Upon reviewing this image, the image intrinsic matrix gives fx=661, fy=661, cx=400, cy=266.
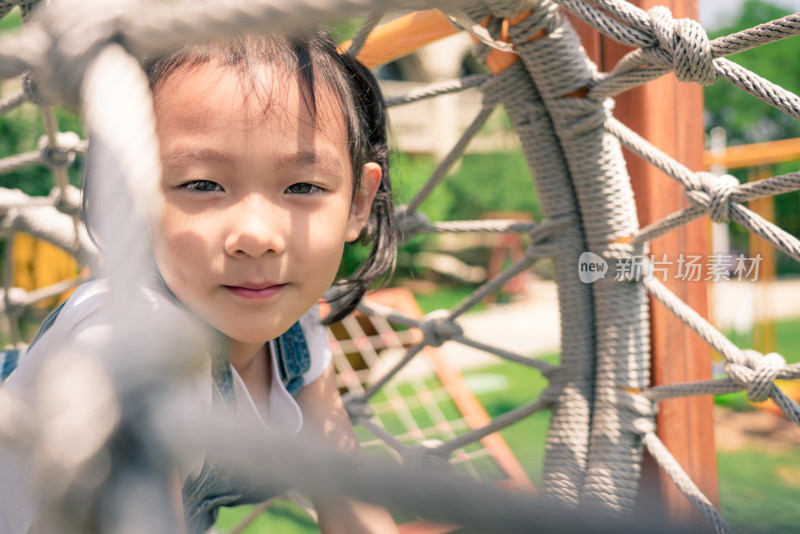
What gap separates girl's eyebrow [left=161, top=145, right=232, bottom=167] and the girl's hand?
1.21 feet

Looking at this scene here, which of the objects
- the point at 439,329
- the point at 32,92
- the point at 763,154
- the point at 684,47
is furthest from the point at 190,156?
the point at 763,154

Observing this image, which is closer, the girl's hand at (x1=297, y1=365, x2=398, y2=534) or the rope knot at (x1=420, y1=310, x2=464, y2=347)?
the girl's hand at (x1=297, y1=365, x2=398, y2=534)

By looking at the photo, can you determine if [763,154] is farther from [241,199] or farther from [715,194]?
[241,199]

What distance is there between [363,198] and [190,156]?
0.78ft

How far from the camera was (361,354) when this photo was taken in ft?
6.95

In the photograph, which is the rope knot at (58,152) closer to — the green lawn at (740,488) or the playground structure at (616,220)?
the playground structure at (616,220)

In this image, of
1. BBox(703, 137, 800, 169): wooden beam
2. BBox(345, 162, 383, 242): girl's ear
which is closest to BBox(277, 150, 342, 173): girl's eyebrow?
BBox(345, 162, 383, 242): girl's ear

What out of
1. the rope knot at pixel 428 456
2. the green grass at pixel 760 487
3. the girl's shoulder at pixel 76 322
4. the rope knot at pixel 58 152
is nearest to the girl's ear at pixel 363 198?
the girl's shoulder at pixel 76 322

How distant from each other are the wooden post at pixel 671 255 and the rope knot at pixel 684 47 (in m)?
0.18

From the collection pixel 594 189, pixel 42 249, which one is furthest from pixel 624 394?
pixel 42 249

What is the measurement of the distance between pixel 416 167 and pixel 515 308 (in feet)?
5.85

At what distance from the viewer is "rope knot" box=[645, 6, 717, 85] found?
540mm

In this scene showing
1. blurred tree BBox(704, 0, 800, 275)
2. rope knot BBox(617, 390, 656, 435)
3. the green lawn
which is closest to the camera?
rope knot BBox(617, 390, 656, 435)

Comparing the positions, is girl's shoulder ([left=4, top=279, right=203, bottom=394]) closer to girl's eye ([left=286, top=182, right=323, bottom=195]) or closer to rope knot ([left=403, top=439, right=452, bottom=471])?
girl's eye ([left=286, top=182, right=323, bottom=195])
